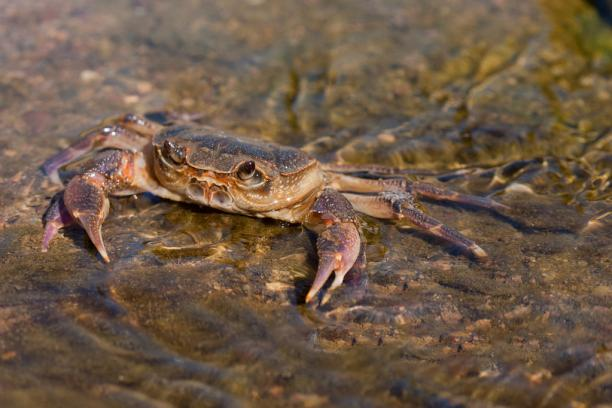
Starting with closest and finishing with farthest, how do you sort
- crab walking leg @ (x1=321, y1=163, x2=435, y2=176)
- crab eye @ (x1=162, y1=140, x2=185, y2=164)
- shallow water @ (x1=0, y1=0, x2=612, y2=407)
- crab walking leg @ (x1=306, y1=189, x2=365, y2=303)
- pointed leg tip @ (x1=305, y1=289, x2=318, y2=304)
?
1. shallow water @ (x1=0, y1=0, x2=612, y2=407)
2. pointed leg tip @ (x1=305, y1=289, x2=318, y2=304)
3. crab walking leg @ (x1=306, y1=189, x2=365, y2=303)
4. crab eye @ (x1=162, y1=140, x2=185, y2=164)
5. crab walking leg @ (x1=321, y1=163, x2=435, y2=176)

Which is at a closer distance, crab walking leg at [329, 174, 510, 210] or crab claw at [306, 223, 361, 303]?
crab claw at [306, 223, 361, 303]

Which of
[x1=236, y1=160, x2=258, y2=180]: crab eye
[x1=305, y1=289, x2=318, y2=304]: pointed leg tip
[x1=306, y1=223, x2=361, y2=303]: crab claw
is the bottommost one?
[x1=305, y1=289, x2=318, y2=304]: pointed leg tip

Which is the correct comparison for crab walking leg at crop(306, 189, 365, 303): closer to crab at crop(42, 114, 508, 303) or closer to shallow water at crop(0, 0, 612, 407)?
crab at crop(42, 114, 508, 303)

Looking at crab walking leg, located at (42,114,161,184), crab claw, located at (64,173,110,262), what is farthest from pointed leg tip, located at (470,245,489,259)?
crab walking leg, located at (42,114,161,184)

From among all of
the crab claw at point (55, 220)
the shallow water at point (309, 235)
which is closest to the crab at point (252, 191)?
the crab claw at point (55, 220)

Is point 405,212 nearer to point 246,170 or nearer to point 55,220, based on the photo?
point 246,170

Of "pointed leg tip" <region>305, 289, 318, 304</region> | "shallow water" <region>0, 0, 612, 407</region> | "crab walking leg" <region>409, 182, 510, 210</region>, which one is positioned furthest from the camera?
"crab walking leg" <region>409, 182, 510, 210</region>
